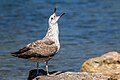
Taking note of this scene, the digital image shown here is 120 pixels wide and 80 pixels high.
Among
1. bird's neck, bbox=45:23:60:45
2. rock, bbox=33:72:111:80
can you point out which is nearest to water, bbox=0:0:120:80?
bird's neck, bbox=45:23:60:45

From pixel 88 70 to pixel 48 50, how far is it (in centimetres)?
138

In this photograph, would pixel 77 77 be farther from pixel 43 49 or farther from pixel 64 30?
pixel 64 30

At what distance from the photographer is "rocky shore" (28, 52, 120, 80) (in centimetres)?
1173

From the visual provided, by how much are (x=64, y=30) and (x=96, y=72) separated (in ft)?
26.7

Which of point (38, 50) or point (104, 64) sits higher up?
point (38, 50)

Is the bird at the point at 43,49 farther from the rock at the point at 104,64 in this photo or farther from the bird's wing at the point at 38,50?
the rock at the point at 104,64

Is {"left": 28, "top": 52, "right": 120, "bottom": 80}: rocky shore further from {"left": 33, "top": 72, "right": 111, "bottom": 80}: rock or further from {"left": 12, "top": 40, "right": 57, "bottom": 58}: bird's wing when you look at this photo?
{"left": 12, "top": 40, "right": 57, "bottom": 58}: bird's wing

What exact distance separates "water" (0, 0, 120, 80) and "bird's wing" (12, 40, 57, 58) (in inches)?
91.6

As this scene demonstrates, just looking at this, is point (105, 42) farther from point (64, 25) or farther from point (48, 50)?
point (48, 50)

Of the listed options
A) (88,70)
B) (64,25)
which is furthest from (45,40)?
(64,25)

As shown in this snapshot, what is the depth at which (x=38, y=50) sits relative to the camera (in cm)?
1200

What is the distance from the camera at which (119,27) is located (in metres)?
21.3

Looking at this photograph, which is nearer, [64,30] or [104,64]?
[104,64]

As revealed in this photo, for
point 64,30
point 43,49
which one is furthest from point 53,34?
point 64,30
